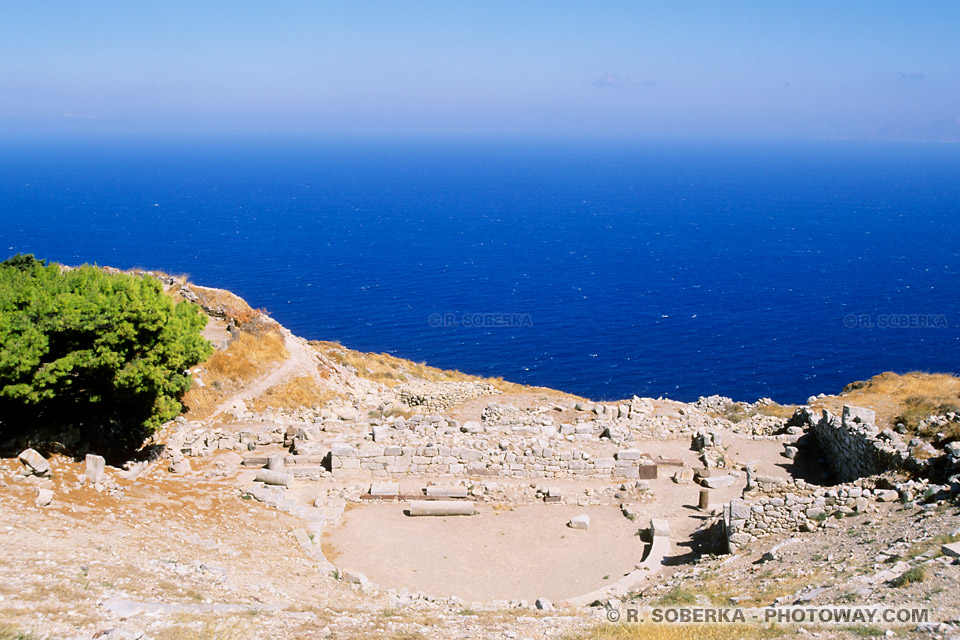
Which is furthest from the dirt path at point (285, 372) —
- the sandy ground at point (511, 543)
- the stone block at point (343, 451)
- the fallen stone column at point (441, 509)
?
the fallen stone column at point (441, 509)

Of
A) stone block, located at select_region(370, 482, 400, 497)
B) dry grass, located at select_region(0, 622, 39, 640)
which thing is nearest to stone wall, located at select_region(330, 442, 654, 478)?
stone block, located at select_region(370, 482, 400, 497)

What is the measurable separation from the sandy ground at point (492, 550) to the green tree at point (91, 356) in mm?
7825

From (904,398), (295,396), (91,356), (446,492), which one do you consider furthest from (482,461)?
Result: (904,398)

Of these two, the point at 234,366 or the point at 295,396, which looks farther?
the point at 234,366

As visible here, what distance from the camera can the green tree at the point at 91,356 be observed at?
864 inches

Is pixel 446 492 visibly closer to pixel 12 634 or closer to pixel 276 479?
pixel 276 479

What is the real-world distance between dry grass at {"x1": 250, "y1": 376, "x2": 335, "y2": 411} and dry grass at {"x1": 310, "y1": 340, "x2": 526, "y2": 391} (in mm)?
6587

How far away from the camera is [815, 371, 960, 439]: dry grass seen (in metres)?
27.3

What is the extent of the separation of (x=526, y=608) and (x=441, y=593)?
316 cm

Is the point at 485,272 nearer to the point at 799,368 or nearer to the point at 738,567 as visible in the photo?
the point at 799,368

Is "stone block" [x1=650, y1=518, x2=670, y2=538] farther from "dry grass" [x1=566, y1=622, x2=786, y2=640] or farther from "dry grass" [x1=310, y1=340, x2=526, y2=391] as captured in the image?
"dry grass" [x1=310, y1=340, x2=526, y2=391]

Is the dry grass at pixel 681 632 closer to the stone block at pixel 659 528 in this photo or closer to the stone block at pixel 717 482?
the stone block at pixel 659 528

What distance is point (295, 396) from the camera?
1335 inches

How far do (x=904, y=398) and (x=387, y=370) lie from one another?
88.8ft
